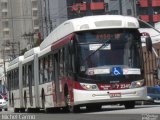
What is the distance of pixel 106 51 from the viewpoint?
2191 cm

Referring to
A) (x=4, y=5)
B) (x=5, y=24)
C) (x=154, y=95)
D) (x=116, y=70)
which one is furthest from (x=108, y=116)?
(x=4, y=5)

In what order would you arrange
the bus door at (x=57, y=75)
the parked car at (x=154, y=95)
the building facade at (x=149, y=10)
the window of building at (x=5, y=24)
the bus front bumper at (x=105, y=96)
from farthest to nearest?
the window of building at (x=5, y=24)
the building facade at (x=149, y=10)
the parked car at (x=154, y=95)
the bus door at (x=57, y=75)
the bus front bumper at (x=105, y=96)

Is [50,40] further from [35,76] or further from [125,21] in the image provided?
[125,21]

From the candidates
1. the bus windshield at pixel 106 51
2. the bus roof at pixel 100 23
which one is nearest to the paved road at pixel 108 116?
the bus windshield at pixel 106 51

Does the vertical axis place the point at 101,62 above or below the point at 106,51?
below

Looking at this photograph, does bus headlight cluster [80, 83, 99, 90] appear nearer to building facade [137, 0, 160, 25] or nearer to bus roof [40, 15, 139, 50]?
bus roof [40, 15, 139, 50]

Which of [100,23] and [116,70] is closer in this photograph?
[116,70]

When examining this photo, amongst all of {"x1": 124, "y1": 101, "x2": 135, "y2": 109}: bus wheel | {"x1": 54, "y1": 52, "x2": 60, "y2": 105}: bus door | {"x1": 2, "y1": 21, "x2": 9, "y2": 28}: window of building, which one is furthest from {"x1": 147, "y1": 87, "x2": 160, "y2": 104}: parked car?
{"x1": 2, "y1": 21, "x2": 9, "y2": 28}: window of building

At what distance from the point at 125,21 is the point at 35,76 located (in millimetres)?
8281

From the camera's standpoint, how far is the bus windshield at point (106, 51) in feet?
71.5

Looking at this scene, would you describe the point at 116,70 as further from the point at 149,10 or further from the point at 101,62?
the point at 149,10

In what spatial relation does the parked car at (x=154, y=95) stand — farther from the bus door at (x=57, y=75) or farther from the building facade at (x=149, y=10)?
the building facade at (x=149, y=10)

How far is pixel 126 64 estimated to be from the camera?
21969 millimetres

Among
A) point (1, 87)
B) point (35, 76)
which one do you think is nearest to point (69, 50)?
point (35, 76)
